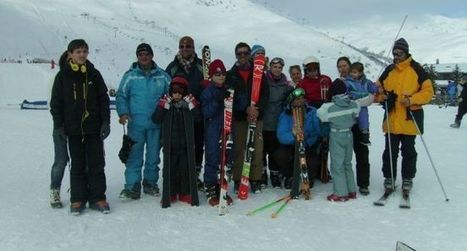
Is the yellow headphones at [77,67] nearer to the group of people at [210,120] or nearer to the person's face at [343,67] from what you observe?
the group of people at [210,120]

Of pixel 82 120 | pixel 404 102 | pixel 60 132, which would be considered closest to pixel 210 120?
pixel 82 120

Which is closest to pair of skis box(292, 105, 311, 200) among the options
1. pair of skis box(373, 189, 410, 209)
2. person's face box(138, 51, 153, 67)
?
pair of skis box(373, 189, 410, 209)

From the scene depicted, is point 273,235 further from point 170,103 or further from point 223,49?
point 223,49

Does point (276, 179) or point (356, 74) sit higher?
point (356, 74)

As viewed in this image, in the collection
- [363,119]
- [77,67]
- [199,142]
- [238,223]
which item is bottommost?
[238,223]

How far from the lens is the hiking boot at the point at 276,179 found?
616 centimetres

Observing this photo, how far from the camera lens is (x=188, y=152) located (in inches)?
212

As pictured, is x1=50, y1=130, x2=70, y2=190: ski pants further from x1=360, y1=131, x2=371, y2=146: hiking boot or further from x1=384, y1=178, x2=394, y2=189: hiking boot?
x1=384, y1=178, x2=394, y2=189: hiking boot

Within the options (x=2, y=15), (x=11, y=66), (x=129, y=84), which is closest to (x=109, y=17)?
(x=2, y=15)

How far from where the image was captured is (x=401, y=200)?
17.8ft

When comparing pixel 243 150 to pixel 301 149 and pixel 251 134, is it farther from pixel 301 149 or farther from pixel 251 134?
pixel 301 149

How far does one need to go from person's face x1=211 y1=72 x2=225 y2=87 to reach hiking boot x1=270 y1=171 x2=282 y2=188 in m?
1.46

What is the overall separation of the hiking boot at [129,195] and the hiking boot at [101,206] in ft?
1.23

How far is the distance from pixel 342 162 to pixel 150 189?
2271 millimetres
